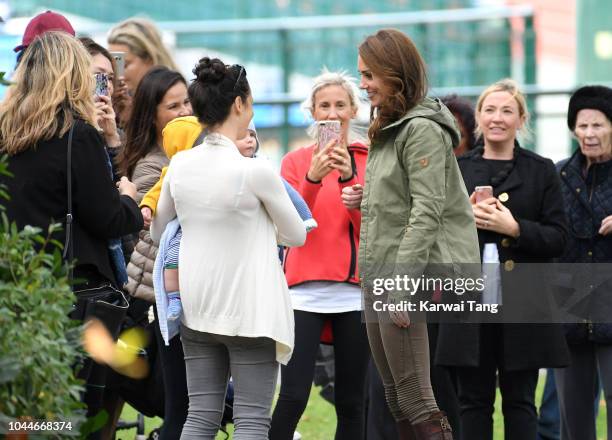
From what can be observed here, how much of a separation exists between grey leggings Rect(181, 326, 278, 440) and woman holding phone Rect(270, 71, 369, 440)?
734mm

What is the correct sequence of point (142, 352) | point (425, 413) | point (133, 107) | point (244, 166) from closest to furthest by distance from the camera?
point (244, 166) → point (425, 413) → point (142, 352) → point (133, 107)

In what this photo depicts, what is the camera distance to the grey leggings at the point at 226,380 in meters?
4.71

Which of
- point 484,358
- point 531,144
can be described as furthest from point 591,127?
point 531,144

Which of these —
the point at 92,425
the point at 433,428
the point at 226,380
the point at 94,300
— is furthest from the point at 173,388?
the point at 92,425

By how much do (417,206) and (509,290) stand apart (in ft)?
3.91

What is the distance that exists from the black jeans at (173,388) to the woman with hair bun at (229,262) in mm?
470

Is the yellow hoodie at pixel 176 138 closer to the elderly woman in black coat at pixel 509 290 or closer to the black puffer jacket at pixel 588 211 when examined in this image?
the elderly woman in black coat at pixel 509 290

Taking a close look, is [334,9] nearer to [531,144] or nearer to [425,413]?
[531,144]

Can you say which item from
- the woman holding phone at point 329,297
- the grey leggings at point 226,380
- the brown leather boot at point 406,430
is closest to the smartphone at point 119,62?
the woman holding phone at point 329,297

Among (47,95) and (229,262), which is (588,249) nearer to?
(229,262)

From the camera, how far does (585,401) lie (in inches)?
240

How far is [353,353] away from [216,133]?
1400mm

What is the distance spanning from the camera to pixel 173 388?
5.30 metres

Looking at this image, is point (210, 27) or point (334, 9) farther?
point (334, 9)
